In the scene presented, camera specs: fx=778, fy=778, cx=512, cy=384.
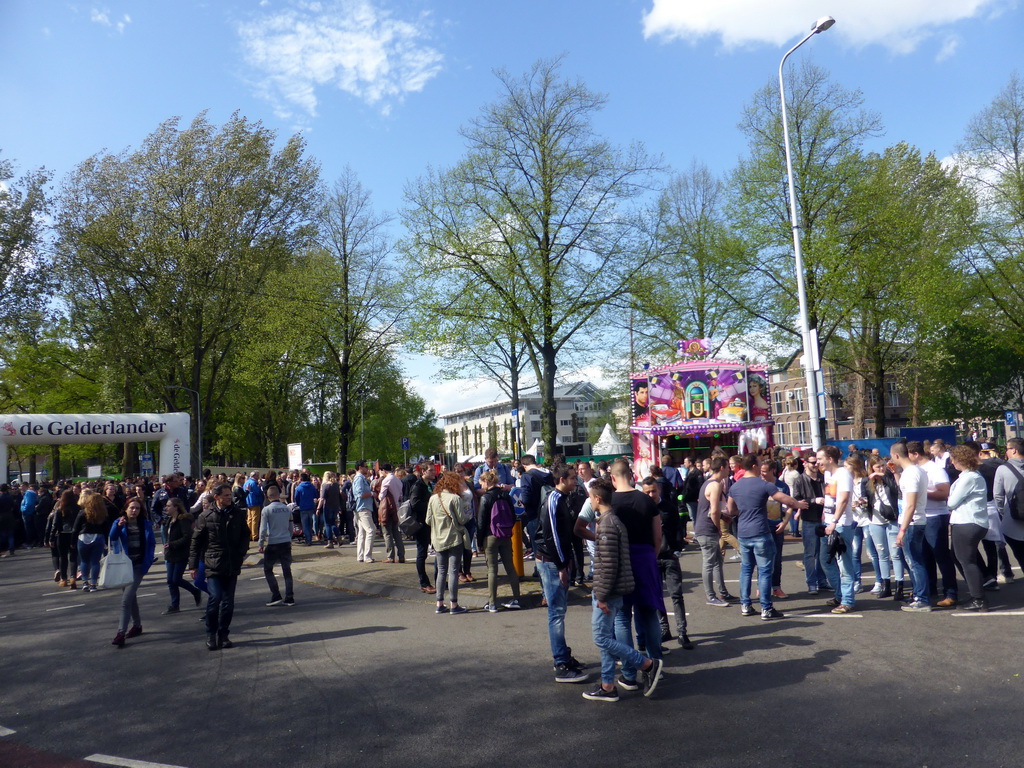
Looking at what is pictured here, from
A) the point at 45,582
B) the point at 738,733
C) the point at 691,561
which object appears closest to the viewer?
the point at 738,733

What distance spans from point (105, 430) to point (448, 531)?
79.1ft

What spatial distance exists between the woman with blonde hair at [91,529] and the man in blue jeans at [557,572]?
6.94 m

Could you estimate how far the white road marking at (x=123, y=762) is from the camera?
16.4 ft

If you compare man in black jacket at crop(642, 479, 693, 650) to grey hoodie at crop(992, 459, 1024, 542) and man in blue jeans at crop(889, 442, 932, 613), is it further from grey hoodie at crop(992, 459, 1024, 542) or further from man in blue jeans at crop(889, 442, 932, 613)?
grey hoodie at crop(992, 459, 1024, 542)

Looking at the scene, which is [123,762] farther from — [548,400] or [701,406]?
[701,406]

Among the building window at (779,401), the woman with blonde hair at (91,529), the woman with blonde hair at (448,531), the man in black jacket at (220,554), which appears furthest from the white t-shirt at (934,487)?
the building window at (779,401)

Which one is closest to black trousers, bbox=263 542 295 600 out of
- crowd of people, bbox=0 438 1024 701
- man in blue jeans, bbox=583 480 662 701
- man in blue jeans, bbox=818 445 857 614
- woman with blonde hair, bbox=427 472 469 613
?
crowd of people, bbox=0 438 1024 701

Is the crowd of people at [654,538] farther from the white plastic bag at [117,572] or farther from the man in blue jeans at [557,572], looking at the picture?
the white plastic bag at [117,572]

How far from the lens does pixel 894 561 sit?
902 centimetres

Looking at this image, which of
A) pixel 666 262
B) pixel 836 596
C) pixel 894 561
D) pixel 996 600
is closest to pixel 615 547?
pixel 836 596

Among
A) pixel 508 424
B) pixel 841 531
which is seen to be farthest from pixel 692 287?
pixel 508 424

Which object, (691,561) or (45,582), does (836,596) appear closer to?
(691,561)

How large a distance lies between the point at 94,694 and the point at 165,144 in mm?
30548

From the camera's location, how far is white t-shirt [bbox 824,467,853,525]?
28.6 ft
